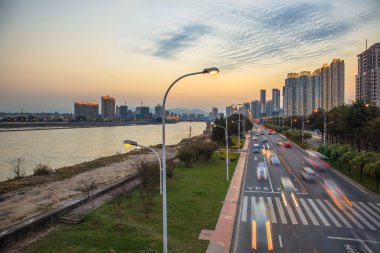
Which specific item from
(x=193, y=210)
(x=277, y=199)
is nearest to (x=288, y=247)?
(x=193, y=210)

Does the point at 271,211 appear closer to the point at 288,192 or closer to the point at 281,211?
the point at 281,211

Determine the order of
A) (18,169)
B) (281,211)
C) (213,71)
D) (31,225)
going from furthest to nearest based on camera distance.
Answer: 1. (18,169)
2. (281,211)
3. (31,225)
4. (213,71)

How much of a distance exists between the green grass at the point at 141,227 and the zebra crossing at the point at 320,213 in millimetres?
3448

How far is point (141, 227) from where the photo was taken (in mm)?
18812

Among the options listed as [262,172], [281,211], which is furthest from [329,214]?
[262,172]

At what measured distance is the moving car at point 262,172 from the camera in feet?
118

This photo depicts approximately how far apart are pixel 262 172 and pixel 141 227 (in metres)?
24.5

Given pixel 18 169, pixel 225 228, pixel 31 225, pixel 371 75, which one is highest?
pixel 371 75

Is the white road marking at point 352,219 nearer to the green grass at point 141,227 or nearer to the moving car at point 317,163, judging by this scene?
the green grass at point 141,227

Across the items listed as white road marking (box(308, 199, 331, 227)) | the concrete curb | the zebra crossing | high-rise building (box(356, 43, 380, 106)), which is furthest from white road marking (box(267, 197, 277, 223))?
high-rise building (box(356, 43, 380, 106))

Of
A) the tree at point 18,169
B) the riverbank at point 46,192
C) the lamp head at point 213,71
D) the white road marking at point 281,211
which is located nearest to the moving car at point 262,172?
the white road marking at point 281,211

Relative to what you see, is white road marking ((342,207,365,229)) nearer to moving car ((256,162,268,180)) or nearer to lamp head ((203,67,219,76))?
moving car ((256,162,268,180))

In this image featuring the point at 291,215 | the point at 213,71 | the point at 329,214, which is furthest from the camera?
the point at 329,214

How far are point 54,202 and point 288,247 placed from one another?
20295 millimetres
